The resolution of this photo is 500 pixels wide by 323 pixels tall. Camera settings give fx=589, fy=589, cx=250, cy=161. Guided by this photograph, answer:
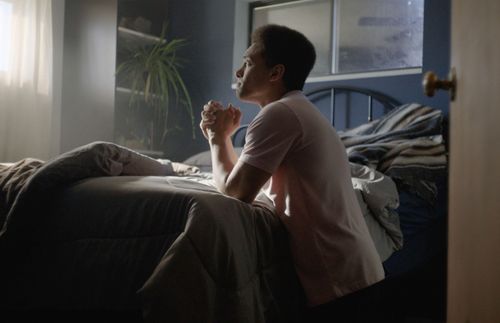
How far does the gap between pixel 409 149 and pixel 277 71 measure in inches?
48.8

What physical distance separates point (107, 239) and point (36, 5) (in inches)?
108

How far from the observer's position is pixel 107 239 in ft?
4.45

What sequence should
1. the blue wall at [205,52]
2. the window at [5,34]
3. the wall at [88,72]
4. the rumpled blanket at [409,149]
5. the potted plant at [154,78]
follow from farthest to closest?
the blue wall at [205,52] < the potted plant at [154,78] < the wall at [88,72] < the window at [5,34] < the rumpled blanket at [409,149]

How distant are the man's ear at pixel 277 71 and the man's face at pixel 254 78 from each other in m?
0.01

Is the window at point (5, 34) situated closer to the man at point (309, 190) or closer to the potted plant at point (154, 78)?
the potted plant at point (154, 78)

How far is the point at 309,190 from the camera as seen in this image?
145 cm

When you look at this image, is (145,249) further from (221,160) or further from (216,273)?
(221,160)

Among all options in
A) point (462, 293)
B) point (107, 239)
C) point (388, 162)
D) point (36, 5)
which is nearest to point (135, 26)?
point (36, 5)

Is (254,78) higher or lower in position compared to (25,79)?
lower

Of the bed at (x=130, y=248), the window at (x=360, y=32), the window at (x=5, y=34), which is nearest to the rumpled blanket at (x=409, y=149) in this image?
the window at (x=360, y=32)

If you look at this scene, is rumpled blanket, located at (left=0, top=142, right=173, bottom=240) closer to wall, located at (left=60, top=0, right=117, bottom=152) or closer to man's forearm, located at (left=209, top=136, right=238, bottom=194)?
man's forearm, located at (left=209, top=136, right=238, bottom=194)

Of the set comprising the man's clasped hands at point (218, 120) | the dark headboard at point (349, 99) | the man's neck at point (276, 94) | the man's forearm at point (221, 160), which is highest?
the dark headboard at point (349, 99)

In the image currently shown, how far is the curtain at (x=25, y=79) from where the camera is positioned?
3.52 metres

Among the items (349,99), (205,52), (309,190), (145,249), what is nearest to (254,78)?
(309,190)
